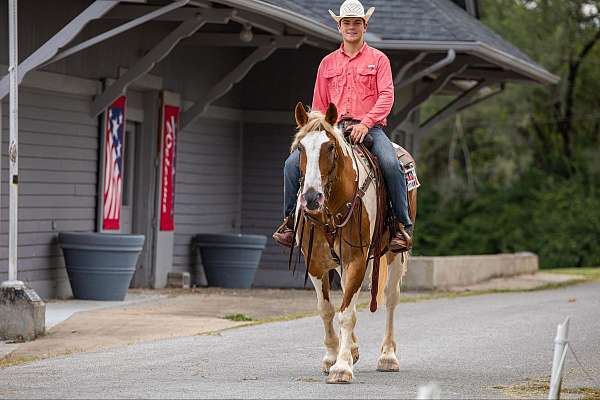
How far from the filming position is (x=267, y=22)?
18625 mm

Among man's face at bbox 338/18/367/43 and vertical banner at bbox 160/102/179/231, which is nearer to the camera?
man's face at bbox 338/18/367/43

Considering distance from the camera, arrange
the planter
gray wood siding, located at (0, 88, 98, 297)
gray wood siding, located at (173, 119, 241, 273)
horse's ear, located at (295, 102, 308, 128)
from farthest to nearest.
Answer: the planter, gray wood siding, located at (173, 119, 241, 273), gray wood siding, located at (0, 88, 98, 297), horse's ear, located at (295, 102, 308, 128)

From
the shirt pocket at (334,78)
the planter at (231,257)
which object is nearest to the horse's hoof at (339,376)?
the shirt pocket at (334,78)

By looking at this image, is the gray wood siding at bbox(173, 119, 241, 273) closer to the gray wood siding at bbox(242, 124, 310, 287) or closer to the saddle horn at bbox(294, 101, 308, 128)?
the gray wood siding at bbox(242, 124, 310, 287)

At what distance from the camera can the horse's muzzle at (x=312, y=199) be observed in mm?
9344

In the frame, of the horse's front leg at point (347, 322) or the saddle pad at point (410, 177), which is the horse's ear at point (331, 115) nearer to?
the horse's front leg at point (347, 322)

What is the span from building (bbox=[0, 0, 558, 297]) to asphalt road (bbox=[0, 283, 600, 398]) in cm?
370

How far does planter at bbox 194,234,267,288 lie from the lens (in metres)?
21.0

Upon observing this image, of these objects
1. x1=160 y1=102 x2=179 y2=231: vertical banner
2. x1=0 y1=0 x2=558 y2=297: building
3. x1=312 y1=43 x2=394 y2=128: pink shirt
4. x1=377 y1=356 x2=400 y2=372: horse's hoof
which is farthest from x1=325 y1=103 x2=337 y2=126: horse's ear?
x1=160 y1=102 x2=179 y2=231: vertical banner

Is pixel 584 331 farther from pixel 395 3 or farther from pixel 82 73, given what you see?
pixel 395 3

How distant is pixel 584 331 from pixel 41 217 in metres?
6.67

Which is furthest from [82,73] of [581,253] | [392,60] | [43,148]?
[581,253]

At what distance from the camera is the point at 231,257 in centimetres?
2105

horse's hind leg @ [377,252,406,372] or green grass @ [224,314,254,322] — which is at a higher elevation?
horse's hind leg @ [377,252,406,372]
